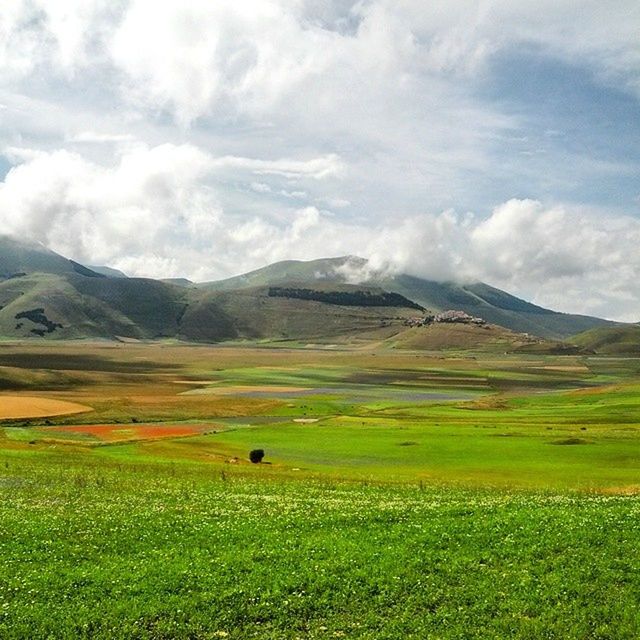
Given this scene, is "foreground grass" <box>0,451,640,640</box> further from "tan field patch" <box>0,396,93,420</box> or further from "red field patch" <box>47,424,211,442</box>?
"tan field patch" <box>0,396,93,420</box>

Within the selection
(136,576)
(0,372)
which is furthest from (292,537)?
(0,372)

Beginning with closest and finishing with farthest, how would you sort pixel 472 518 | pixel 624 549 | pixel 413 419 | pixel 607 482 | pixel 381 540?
pixel 624 549
pixel 381 540
pixel 472 518
pixel 607 482
pixel 413 419

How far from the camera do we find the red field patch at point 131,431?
9624 centimetres

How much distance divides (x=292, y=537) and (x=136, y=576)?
715cm

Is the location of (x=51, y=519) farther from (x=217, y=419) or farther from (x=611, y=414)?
(x=611, y=414)

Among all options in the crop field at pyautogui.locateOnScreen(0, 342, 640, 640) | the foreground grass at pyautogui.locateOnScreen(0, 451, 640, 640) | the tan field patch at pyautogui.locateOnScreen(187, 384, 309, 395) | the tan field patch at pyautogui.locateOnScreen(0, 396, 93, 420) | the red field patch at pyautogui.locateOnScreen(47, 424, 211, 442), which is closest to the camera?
the foreground grass at pyautogui.locateOnScreen(0, 451, 640, 640)

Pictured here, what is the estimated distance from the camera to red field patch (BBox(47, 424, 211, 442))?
316 feet

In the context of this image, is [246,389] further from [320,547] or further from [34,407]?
[320,547]

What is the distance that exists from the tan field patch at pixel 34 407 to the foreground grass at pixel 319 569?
292 ft

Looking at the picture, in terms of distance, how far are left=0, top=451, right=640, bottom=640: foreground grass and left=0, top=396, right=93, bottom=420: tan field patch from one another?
8914 centimetres

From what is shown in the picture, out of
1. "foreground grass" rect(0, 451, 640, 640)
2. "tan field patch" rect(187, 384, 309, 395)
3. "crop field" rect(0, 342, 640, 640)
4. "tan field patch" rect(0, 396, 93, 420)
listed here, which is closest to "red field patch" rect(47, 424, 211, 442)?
"tan field patch" rect(0, 396, 93, 420)

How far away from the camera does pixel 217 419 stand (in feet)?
400

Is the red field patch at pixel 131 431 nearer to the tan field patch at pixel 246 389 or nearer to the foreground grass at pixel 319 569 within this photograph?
the foreground grass at pixel 319 569

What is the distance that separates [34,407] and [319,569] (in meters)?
118
